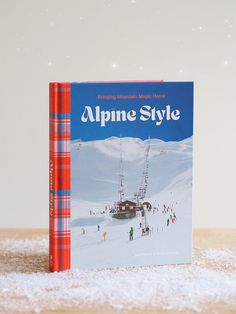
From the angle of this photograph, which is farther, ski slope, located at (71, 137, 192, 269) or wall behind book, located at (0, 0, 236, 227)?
wall behind book, located at (0, 0, 236, 227)

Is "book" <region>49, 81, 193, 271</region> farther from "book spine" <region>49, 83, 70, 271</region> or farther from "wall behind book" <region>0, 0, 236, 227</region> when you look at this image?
"wall behind book" <region>0, 0, 236, 227</region>

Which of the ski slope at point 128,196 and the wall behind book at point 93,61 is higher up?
the wall behind book at point 93,61

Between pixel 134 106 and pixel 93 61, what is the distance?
403 millimetres

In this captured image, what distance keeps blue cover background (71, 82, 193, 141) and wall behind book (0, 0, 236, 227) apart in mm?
382

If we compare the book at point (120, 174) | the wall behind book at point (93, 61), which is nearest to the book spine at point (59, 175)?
the book at point (120, 174)

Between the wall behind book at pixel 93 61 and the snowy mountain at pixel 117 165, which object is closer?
the snowy mountain at pixel 117 165

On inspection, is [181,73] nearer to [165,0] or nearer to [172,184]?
[165,0]

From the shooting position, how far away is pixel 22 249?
1596 mm

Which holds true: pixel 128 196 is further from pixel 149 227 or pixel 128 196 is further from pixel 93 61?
pixel 93 61

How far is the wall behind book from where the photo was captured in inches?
71.5

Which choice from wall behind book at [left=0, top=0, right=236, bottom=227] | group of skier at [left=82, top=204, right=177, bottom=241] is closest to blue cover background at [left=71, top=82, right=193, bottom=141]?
group of skier at [left=82, top=204, right=177, bottom=241]

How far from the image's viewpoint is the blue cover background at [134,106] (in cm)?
143

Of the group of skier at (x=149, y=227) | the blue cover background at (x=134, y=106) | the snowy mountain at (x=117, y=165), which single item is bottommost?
the group of skier at (x=149, y=227)

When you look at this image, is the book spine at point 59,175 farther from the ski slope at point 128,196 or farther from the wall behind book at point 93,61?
the wall behind book at point 93,61
